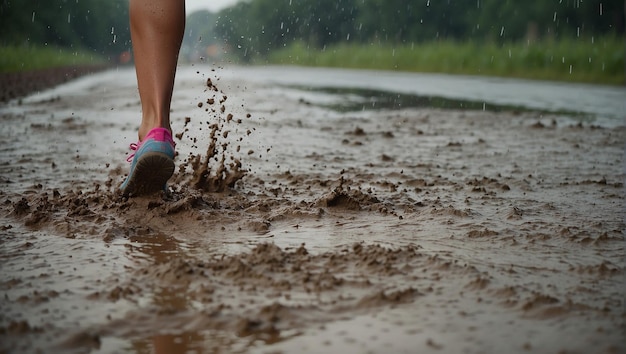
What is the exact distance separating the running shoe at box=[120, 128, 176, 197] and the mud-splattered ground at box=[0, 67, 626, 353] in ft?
0.16

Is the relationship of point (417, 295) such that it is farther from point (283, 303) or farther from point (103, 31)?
point (103, 31)

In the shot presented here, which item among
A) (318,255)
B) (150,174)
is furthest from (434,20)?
(318,255)

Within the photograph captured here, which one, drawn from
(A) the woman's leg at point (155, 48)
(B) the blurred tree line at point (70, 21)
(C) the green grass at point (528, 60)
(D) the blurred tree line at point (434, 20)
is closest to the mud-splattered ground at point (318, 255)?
(A) the woman's leg at point (155, 48)

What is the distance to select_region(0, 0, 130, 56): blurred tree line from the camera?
46037 mm

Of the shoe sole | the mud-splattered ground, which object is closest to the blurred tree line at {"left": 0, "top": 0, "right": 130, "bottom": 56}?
the mud-splattered ground

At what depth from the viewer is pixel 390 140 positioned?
5789mm

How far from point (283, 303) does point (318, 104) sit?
7857mm

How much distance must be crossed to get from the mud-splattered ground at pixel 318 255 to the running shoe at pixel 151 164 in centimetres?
5

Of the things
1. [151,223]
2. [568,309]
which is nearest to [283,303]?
[568,309]

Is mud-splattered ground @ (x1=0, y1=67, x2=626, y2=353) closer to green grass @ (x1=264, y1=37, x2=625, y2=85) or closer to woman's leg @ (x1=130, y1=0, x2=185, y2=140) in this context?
woman's leg @ (x1=130, y1=0, x2=185, y2=140)

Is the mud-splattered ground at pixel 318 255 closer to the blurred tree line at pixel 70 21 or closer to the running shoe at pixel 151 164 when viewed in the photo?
the running shoe at pixel 151 164

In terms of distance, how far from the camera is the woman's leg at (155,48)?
3.06 metres

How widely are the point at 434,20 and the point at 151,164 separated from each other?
215 ft

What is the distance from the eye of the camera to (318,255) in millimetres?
2312
